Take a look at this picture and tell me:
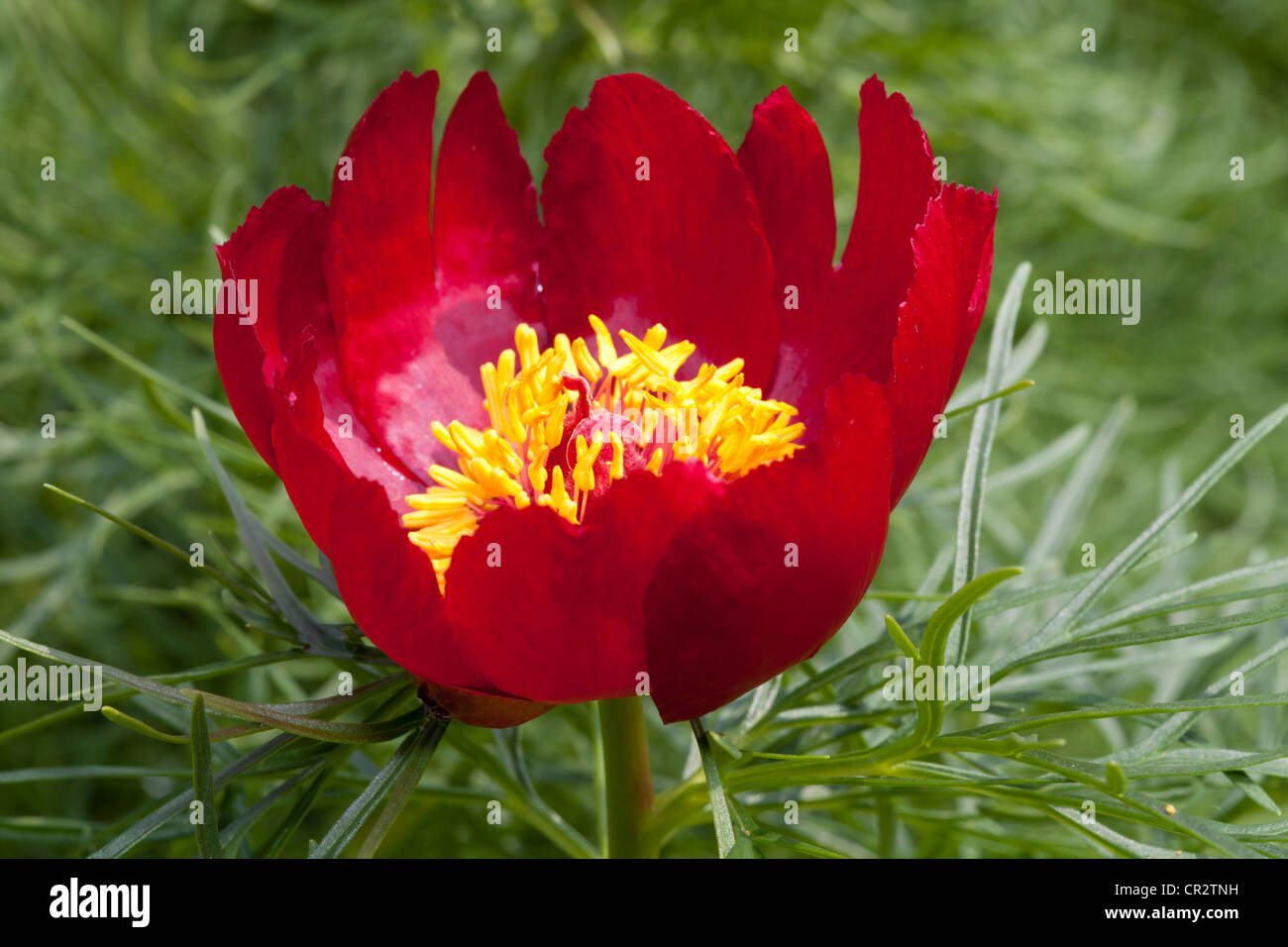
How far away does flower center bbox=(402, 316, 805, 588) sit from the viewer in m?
0.61

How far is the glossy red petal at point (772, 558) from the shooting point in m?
0.42

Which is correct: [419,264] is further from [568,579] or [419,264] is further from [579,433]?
[568,579]

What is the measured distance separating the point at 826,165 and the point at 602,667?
0.88ft

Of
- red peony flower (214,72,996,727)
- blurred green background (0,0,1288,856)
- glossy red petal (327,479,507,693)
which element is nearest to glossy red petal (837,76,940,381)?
red peony flower (214,72,996,727)

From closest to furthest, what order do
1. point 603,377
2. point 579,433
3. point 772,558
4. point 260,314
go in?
point 772,558 < point 260,314 < point 579,433 < point 603,377

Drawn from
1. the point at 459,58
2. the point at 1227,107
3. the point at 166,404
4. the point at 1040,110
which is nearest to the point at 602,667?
the point at 166,404

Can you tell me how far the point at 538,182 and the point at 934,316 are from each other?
3.02ft

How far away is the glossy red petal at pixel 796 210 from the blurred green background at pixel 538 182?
0.36 metres

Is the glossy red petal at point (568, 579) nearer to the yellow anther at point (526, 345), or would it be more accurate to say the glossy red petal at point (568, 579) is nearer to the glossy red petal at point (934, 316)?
the glossy red petal at point (934, 316)

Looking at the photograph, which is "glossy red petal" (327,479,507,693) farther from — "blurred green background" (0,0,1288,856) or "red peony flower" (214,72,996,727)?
"blurred green background" (0,0,1288,856)

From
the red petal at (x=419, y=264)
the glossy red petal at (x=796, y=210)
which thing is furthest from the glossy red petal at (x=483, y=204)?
the glossy red petal at (x=796, y=210)

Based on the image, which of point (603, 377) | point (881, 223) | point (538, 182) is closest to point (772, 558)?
point (881, 223)

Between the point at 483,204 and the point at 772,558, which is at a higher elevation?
the point at 483,204

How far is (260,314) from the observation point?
0.53 m
